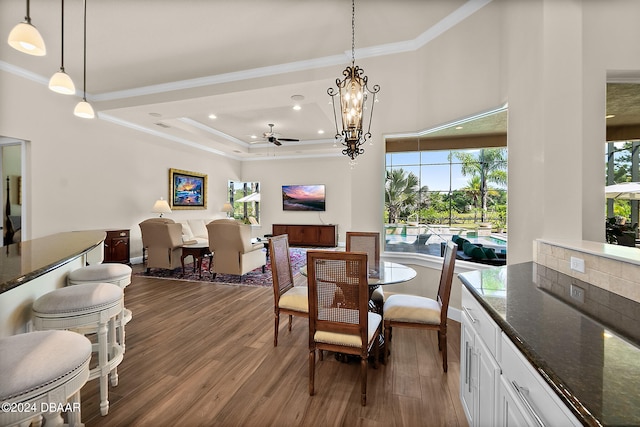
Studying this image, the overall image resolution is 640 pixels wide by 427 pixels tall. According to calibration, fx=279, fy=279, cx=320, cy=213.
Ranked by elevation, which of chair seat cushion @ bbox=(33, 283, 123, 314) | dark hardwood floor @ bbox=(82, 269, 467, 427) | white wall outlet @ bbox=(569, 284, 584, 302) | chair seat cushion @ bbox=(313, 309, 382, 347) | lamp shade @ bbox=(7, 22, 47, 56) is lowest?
dark hardwood floor @ bbox=(82, 269, 467, 427)

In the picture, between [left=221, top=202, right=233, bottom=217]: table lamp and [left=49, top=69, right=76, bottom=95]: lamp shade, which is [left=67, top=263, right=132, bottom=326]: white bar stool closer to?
[left=49, top=69, right=76, bottom=95]: lamp shade

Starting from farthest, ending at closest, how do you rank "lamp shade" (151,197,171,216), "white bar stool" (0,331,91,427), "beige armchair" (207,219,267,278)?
"lamp shade" (151,197,171,216) < "beige armchair" (207,219,267,278) < "white bar stool" (0,331,91,427)

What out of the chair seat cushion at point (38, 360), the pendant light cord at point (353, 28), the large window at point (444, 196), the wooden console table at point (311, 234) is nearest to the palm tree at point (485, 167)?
the large window at point (444, 196)

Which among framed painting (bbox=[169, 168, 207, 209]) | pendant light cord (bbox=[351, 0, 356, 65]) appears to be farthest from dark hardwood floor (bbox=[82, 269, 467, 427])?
framed painting (bbox=[169, 168, 207, 209])

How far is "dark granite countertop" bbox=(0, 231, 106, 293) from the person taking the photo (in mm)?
1171

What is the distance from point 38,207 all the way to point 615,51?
23.2ft

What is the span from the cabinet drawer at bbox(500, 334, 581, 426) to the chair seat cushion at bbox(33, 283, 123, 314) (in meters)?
1.99

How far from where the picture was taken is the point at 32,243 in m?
2.06

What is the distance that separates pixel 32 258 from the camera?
1525 millimetres

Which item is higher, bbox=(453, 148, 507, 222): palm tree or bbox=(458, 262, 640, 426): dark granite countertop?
bbox=(453, 148, 507, 222): palm tree

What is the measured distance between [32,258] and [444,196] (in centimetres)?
367

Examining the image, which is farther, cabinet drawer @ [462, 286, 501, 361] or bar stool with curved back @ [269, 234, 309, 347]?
bar stool with curved back @ [269, 234, 309, 347]

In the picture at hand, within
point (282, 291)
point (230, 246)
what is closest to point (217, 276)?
point (230, 246)

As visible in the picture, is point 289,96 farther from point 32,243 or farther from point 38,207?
point 38,207
